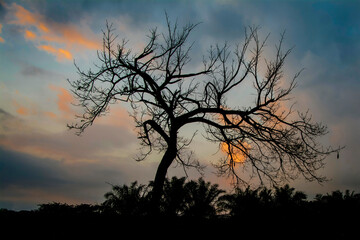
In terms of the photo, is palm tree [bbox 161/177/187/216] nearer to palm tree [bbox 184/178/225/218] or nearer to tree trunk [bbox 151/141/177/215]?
palm tree [bbox 184/178/225/218]

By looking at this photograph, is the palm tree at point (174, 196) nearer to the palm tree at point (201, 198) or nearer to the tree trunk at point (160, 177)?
the palm tree at point (201, 198)

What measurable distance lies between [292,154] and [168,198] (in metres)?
11.7

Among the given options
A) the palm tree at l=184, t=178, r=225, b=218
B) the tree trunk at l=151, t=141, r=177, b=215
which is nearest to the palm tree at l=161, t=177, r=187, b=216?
the palm tree at l=184, t=178, r=225, b=218

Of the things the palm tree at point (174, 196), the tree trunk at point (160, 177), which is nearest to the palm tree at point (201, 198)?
the palm tree at point (174, 196)

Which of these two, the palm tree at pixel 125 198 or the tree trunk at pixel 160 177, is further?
the palm tree at pixel 125 198

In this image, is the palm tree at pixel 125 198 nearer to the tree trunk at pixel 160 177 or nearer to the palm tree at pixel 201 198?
the palm tree at pixel 201 198

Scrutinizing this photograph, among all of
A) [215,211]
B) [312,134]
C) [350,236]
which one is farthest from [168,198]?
[350,236]

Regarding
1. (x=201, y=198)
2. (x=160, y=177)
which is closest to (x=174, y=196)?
(x=201, y=198)

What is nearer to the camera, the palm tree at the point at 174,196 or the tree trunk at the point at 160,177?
the tree trunk at the point at 160,177

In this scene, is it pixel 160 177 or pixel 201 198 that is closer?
pixel 160 177

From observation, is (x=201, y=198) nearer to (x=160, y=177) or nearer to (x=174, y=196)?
(x=174, y=196)

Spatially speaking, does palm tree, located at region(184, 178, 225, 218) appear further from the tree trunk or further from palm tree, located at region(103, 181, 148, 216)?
the tree trunk

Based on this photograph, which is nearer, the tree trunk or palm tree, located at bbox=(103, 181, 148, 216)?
the tree trunk

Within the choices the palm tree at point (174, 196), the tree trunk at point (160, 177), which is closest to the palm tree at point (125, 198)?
the palm tree at point (174, 196)
